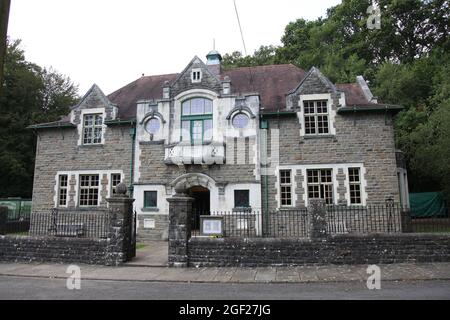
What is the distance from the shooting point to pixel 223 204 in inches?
687

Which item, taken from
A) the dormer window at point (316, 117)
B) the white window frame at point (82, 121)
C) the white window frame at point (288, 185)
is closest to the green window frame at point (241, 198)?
the white window frame at point (288, 185)

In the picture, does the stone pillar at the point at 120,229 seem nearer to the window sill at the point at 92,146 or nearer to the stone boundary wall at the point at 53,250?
the stone boundary wall at the point at 53,250

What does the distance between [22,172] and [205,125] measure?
2004 cm

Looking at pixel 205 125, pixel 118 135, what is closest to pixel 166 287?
pixel 205 125

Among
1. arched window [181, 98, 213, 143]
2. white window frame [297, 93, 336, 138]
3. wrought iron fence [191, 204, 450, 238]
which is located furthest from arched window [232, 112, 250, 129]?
wrought iron fence [191, 204, 450, 238]

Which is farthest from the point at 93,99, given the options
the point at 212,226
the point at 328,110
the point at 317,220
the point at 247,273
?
the point at 317,220

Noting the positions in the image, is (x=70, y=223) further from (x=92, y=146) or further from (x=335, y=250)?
(x=335, y=250)

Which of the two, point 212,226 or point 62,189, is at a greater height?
point 62,189

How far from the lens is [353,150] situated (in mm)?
17094

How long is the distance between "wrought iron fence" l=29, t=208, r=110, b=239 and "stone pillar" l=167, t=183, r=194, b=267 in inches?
309

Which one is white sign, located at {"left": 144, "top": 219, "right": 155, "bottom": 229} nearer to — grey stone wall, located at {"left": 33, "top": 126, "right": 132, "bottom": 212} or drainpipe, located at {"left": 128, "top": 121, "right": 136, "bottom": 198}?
drainpipe, located at {"left": 128, "top": 121, "right": 136, "bottom": 198}

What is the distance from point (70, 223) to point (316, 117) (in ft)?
46.7

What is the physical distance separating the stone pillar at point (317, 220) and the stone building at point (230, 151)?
591cm
